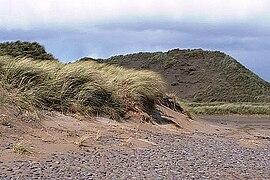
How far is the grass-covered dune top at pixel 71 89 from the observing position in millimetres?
16344

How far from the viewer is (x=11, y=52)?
24.8 meters

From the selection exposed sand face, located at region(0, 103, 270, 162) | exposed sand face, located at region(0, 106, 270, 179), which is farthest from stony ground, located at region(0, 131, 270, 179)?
exposed sand face, located at region(0, 103, 270, 162)

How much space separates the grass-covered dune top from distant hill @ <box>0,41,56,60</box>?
547 cm

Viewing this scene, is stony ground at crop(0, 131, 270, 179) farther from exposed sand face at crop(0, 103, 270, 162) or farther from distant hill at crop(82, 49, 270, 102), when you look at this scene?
distant hill at crop(82, 49, 270, 102)

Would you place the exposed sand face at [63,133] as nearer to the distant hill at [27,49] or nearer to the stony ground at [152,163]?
the stony ground at [152,163]

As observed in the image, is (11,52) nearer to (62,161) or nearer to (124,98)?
(124,98)

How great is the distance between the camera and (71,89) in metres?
17.9

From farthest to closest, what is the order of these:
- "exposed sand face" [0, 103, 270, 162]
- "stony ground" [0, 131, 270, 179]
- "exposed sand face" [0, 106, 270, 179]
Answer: "exposed sand face" [0, 103, 270, 162] → "exposed sand face" [0, 106, 270, 179] → "stony ground" [0, 131, 270, 179]

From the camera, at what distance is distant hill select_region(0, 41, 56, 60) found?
82.2 feet

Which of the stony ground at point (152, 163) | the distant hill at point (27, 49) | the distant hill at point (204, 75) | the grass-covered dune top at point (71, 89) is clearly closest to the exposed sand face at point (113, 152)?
the stony ground at point (152, 163)

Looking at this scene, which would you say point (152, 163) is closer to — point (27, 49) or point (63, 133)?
point (63, 133)

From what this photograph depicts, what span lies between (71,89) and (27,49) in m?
8.44

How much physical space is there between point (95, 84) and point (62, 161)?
23.4ft

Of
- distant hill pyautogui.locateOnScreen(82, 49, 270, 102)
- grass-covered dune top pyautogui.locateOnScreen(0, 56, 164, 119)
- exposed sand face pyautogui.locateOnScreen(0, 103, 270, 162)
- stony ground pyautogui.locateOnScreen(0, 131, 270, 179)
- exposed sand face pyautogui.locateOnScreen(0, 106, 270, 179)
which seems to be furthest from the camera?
distant hill pyautogui.locateOnScreen(82, 49, 270, 102)
